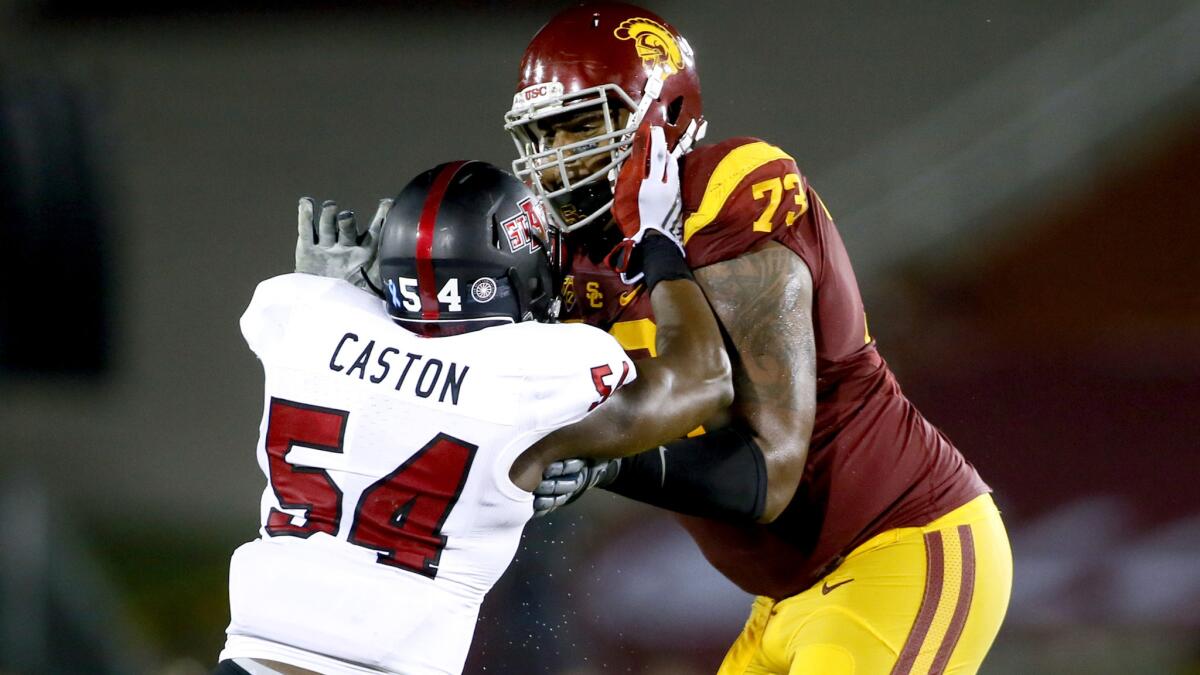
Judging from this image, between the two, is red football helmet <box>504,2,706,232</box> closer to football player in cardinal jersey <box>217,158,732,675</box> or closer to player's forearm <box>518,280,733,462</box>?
player's forearm <box>518,280,733,462</box>

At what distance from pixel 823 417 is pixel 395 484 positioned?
80 cm

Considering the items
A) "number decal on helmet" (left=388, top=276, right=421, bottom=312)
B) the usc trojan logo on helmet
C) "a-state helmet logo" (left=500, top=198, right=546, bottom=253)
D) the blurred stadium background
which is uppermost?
the usc trojan logo on helmet

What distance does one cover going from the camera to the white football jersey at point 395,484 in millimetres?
1527

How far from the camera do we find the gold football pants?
195 centimetres

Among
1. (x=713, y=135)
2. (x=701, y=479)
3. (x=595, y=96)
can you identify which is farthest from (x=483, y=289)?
(x=713, y=135)

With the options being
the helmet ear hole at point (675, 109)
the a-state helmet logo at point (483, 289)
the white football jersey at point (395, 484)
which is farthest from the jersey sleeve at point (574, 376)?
the helmet ear hole at point (675, 109)

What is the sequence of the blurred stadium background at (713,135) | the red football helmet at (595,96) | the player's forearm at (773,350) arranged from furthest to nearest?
1. the blurred stadium background at (713,135)
2. the red football helmet at (595,96)
3. the player's forearm at (773,350)

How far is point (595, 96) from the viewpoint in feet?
7.25

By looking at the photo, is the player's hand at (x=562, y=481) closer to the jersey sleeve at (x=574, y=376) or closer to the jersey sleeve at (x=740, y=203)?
the jersey sleeve at (x=574, y=376)

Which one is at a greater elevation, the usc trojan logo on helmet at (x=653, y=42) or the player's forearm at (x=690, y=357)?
the usc trojan logo on helmet at (x=653, y=42)

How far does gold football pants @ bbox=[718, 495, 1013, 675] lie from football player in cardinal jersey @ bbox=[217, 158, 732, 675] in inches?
19.7

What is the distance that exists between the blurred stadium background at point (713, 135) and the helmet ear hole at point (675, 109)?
1.98m

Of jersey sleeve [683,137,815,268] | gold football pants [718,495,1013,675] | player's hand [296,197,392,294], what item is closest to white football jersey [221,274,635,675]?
player's hand [296,197,392,294]

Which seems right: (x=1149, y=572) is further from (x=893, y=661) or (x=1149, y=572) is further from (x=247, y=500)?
(x=247, y=500)
